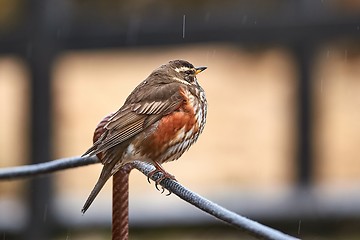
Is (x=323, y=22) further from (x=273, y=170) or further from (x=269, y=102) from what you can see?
(x=269, y=102)

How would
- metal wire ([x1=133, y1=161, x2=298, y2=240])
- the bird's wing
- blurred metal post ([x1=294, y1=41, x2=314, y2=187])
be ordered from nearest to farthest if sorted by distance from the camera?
metal wire ([x1=133, y1=161, x2=298, y2=240]), the bird's wing, blurred metal post ([x1=294, y1=41, x2=314, y2=187])

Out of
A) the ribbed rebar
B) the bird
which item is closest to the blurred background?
the bird

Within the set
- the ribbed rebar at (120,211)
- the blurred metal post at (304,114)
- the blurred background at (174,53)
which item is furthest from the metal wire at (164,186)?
the blurred metal post at (304,114)

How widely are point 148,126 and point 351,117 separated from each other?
914 cm

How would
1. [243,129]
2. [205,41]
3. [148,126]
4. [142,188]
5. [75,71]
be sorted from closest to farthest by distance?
[148,126] < [205,41] < [142,188] < [243,129] < [75,71]

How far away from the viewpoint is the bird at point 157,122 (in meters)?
3.40

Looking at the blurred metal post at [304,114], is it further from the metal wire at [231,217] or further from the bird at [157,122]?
the metal wire at [231,217]

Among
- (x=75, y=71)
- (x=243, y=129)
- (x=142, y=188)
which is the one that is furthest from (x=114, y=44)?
(x=75, y=71)

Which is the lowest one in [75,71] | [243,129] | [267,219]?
[267,219]

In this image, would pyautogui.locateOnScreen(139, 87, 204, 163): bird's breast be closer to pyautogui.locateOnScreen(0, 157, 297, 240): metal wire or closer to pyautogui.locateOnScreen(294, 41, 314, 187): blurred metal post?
pyautogui.locateOnScreen(0, 157, 297, 240): metal wire

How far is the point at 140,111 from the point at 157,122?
0.11 meters

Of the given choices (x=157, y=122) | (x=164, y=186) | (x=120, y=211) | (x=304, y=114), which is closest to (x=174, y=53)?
(x=304, y=114)

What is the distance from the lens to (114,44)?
6699 mm

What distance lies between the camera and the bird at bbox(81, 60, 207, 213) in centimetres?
340
